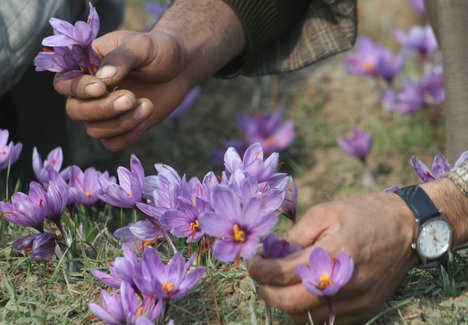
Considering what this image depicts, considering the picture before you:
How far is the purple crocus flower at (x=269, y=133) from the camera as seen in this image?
3514 mm

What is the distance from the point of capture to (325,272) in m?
1.35

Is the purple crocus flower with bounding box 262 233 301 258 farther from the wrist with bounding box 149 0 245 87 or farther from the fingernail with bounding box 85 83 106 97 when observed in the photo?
the wrist with bounding box 149 0 245 87

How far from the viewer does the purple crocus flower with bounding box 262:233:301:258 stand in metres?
1.39

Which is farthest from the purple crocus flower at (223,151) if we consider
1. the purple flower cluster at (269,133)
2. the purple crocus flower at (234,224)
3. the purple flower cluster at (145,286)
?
the purple crocus flower at (234,224)

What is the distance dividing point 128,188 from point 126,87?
0.51m

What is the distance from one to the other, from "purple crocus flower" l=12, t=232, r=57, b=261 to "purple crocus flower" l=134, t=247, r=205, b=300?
337mm

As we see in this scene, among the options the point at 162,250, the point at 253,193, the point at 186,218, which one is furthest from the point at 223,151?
the point at 253,193

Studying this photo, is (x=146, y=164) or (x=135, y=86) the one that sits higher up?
(x=135, y=86)

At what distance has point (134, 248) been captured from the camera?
1747mm

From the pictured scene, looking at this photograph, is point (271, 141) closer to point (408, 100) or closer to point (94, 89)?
point (408, 100)

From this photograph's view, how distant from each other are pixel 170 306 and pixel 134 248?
0.21 metres

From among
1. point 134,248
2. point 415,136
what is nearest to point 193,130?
point 415,136

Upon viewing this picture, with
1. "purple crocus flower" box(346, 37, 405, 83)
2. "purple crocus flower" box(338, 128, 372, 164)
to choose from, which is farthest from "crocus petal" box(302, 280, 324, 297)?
"purple crocus flower" box(346, 37, 405, 83)

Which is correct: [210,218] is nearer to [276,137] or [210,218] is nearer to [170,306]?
[170,306]
